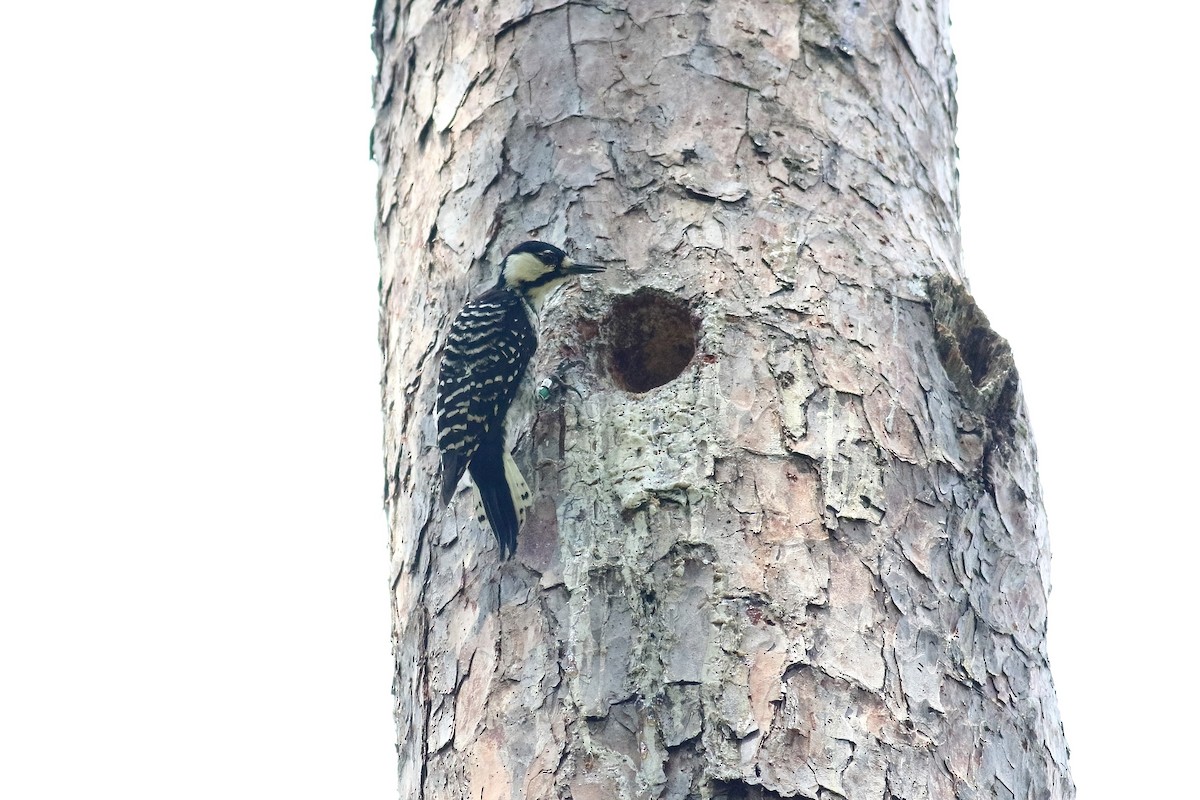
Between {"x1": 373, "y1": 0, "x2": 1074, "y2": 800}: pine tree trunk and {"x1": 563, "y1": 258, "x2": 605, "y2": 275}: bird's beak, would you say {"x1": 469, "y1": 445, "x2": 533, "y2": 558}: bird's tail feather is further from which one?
{"x1": 563, "y1": 258, "x2": 605, "y2": 275}: bird's beak

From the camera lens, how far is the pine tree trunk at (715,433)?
3.23m

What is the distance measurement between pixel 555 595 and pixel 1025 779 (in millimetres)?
1104

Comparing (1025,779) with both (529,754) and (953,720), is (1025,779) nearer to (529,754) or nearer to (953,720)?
(953,720)

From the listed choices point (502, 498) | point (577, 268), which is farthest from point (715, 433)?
point (577, 268)

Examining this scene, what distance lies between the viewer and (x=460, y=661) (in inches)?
139

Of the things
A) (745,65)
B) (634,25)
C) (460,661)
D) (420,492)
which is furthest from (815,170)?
(460,661)

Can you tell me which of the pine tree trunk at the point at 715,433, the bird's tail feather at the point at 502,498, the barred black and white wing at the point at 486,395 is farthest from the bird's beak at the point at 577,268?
the bird's tail feather at the point at 502,498

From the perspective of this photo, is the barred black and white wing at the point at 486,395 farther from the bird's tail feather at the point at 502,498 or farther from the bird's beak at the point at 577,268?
the bird's beak at the point at 577,268

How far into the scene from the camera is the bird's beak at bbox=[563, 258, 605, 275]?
3.89m

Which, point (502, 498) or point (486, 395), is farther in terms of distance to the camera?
point (486, 395)

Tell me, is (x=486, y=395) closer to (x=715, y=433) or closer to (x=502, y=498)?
(x=502, y=498)

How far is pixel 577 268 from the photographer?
12.9ft

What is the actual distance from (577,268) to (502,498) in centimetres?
69

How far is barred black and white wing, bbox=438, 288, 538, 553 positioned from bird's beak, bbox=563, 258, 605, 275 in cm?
22
